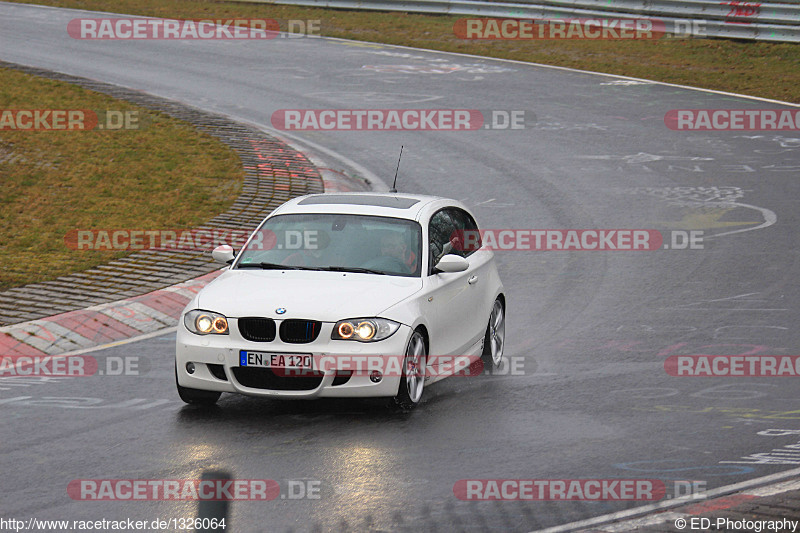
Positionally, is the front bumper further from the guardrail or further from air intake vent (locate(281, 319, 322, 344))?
the guardrail

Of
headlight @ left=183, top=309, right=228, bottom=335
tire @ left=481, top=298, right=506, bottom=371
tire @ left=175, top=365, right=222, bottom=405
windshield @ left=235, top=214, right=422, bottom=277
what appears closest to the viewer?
headlight @ left=183, top=309, right=228, bottom=335

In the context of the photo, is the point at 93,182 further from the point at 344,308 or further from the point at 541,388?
the point at 541,388

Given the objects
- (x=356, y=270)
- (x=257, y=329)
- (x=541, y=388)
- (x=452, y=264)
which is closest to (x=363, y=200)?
(x=356, y=270)

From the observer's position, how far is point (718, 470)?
8.05 m

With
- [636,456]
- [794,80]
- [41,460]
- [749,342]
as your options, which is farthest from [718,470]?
[794,80]

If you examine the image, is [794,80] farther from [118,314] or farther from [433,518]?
[433,518]

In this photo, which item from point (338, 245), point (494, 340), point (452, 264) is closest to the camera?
point (452, 264)

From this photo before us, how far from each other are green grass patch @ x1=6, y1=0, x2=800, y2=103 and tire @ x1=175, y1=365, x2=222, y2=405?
18657mm

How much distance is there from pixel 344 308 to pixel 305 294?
38cm

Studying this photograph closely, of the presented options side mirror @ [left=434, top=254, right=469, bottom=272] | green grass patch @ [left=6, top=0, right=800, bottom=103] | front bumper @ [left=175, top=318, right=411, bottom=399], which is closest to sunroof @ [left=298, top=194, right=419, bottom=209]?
side mirror @ [left=434, top=254, right=469, bottom=272]

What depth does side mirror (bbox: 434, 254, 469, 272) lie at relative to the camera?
10148 mm

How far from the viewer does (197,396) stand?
9.48m

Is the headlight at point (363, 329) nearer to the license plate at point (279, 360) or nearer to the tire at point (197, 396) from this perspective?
the license plate at point (279, 360)

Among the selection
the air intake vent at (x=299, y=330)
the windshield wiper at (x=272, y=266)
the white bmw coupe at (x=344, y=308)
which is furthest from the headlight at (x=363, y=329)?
the windshield wiper at (x=272, y=266)
